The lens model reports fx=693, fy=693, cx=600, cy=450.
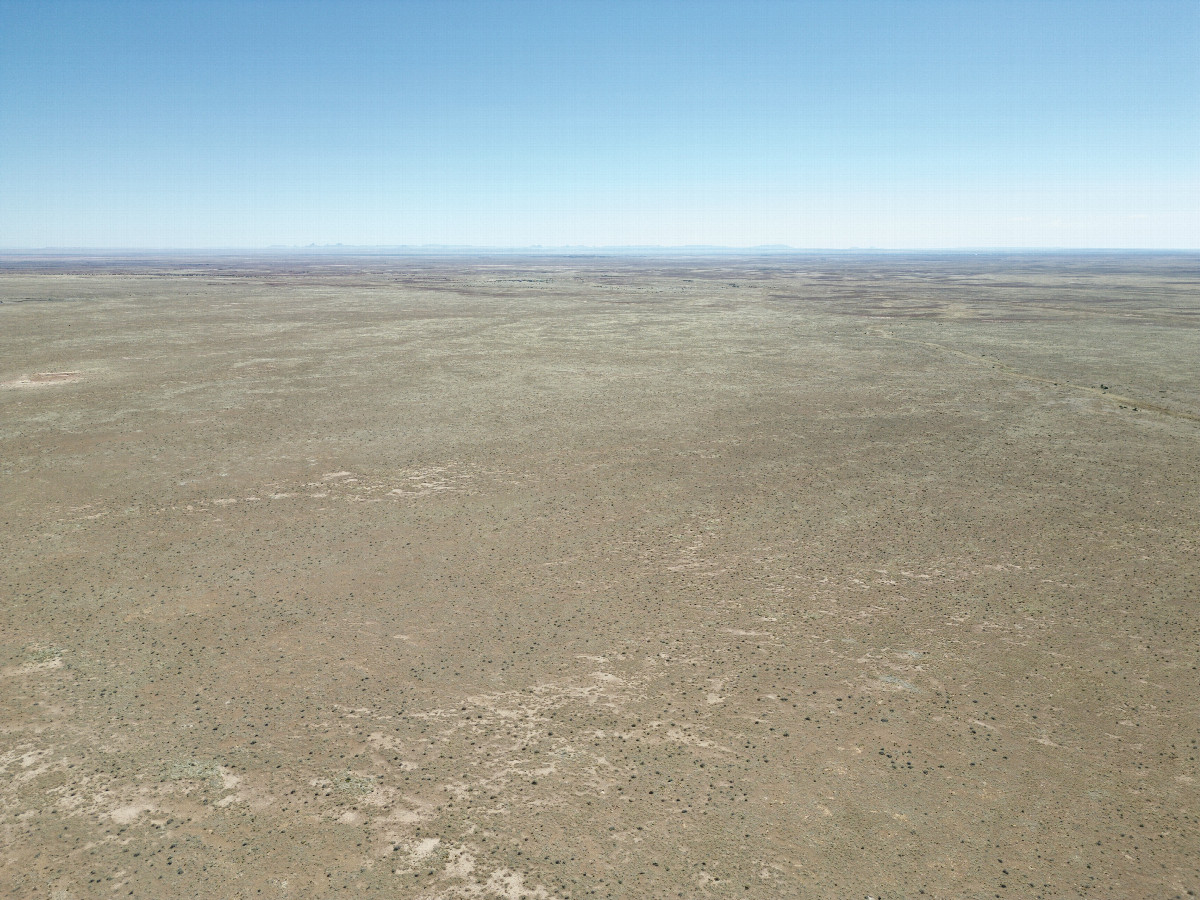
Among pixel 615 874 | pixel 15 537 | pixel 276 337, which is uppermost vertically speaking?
pixel 276 337

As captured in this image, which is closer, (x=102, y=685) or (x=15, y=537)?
(x=102, y=685)

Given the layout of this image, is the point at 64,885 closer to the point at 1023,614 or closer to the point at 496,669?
the point at 496,669

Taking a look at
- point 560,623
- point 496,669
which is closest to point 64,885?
point 496,669

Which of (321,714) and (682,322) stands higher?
(682,322)

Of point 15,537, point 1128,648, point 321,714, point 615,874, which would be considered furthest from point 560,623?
point 15,537

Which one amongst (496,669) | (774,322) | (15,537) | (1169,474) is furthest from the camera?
(774,322)

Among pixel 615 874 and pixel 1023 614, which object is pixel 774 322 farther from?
pixel 615 874

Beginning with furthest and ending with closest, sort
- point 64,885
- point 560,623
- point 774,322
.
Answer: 1. point 774,322
2. point 560,623
3. point 64,885
